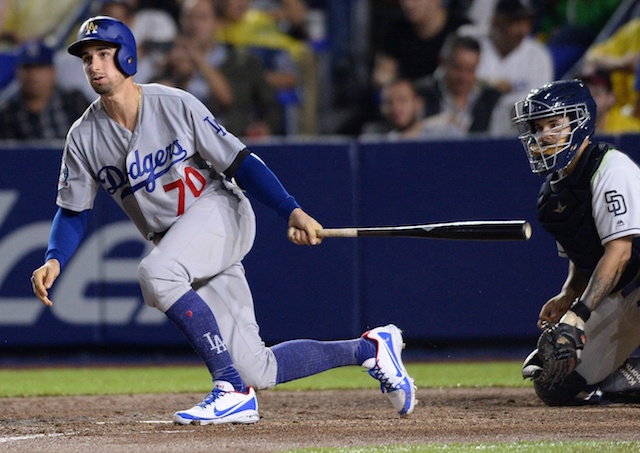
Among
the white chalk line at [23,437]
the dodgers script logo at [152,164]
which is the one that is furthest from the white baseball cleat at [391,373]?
the white chalk line at [23,437]

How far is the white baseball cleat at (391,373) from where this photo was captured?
4.07m

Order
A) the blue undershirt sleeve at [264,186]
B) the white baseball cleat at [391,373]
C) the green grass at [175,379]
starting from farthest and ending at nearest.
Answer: the green grass at [175,379]
the white baseball cleat at [391,373]
the blue undershirt sleeve at [264,186]

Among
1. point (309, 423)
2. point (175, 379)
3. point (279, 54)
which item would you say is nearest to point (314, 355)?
point (309, 423)

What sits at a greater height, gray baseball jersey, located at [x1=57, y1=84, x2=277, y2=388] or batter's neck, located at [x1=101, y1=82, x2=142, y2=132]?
batter's neck, located at [x1=101, y1=82, x2=142, y2=132]

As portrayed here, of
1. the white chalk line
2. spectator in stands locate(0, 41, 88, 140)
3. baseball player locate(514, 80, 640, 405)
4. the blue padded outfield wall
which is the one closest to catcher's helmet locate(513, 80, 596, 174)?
baseball player locate(514, 80, 640, 405)

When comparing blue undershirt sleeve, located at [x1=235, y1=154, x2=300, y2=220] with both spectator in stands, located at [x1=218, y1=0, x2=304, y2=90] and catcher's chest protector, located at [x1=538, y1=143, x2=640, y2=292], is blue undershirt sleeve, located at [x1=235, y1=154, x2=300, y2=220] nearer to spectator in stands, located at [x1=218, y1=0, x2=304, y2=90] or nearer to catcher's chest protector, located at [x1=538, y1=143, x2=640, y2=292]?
catcher's chest protector, located at [x1=538, y1=143, x2=640, y2=292]

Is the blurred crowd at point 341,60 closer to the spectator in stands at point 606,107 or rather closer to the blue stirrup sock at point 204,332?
the spectator in stands at point 606,107

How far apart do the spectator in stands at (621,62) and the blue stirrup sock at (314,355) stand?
4941mm

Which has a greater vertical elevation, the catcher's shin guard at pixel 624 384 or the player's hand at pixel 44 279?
the player's hand at pixel 44 279

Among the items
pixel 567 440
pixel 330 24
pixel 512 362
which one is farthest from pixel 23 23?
pixel 567 440

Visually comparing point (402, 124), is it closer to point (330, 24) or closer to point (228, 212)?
point (330, 24)

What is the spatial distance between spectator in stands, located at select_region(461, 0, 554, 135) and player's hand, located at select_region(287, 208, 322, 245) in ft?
16.1

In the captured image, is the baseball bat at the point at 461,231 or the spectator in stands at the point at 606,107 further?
the spectator in stands at the point at 606,107

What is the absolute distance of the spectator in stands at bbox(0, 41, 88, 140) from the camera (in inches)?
337
